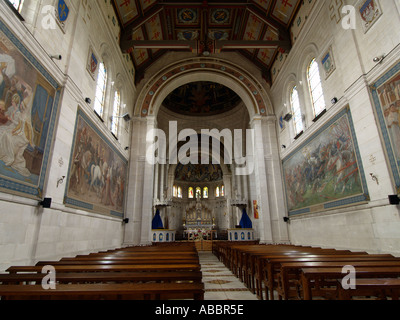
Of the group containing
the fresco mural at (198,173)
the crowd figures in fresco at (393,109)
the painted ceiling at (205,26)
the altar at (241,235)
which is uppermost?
the painted ceiling at (205,26)

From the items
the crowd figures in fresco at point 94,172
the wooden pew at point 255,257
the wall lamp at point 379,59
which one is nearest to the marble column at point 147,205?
the crowd figures in fresco at point 94,172

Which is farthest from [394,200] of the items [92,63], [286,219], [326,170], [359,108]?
[92,63]

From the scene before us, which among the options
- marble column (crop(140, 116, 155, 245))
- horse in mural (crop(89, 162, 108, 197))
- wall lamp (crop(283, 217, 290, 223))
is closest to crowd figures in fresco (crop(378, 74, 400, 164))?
wall lamp (crop(283, 217, 290, 223))

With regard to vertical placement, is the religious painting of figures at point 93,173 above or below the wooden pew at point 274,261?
above

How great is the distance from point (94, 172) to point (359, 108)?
881 cm

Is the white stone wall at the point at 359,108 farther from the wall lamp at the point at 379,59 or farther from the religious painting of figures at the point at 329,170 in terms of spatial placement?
the religious painting of figures at the point at 329,170

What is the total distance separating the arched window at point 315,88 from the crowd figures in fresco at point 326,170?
1355 mm

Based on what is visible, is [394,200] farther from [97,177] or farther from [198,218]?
[198,218]

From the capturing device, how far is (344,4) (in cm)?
754

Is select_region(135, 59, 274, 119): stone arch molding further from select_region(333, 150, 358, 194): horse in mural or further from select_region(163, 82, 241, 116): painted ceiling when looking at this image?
select_region(333, 150, 358, 194): horse in mural

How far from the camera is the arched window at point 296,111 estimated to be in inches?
440

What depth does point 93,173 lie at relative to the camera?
323 inches
